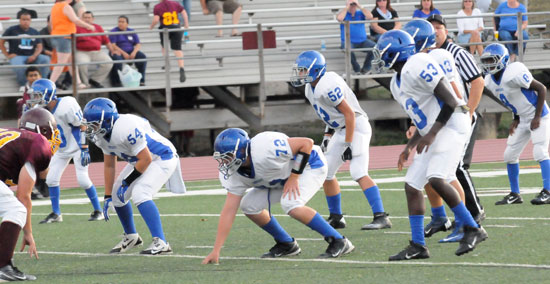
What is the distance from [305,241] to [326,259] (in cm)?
120

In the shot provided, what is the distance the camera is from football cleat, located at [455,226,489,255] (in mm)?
7074

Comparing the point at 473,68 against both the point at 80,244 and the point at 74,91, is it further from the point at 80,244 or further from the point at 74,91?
the point at 74,91

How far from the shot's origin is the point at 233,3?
1972cm

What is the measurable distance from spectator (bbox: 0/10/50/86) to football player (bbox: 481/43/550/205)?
29.9 ft

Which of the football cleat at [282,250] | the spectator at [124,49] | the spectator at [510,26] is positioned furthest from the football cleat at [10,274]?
the spectator at [510,26]

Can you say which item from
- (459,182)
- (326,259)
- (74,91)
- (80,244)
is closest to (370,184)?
(459,182)

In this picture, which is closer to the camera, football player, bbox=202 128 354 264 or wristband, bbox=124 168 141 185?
football player, bbox=202 128 354 264

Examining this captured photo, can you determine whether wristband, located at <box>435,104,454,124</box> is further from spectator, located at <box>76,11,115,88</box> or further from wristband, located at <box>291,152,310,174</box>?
spectator, located at <box>76,11,115,88</box>

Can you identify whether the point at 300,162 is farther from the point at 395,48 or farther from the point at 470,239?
the point at 470,239

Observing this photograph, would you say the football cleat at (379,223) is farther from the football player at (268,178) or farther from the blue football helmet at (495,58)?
the blue football helmet at (495,58)

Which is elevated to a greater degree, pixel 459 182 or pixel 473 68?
pixel 473 68

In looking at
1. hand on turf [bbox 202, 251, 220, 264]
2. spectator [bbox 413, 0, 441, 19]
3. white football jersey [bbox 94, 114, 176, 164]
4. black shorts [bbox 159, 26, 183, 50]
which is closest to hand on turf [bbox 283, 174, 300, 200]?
hand on turf [bbox 202, 251, 220, 264]

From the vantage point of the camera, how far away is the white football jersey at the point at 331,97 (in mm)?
8953

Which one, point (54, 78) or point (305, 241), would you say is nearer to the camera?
point (305, 241)
